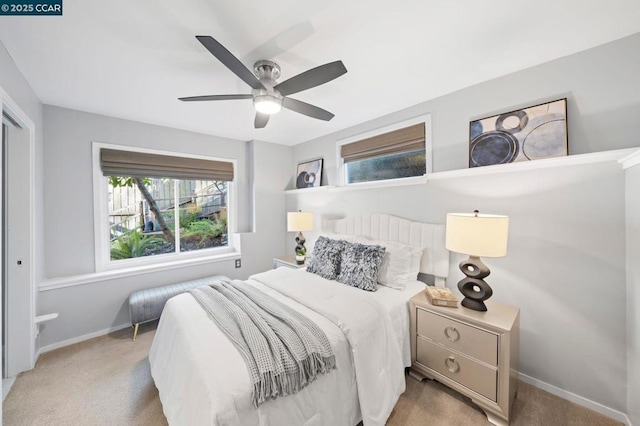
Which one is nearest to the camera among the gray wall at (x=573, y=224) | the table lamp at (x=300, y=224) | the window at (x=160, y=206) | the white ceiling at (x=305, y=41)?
the white ceiling at (x=305, y=41)

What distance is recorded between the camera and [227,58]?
135 centimetres

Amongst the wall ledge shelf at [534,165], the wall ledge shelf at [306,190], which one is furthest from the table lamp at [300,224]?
the wall ledge shelf at [534,165]

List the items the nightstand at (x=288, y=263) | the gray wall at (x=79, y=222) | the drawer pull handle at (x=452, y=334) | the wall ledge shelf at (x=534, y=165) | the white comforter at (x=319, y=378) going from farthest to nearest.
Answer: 1. the nightstand at (x=288, y=263)
2. the gray wall at (x=79, y=222)
3. the drawer pull handle at (x=452, y=334)
4. the wall ledge shelf at (x=534, y=165)
5. the white comforter at (x=319, y=378)

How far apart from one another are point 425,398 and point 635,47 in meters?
2.79

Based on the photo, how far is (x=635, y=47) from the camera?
5.00 feet

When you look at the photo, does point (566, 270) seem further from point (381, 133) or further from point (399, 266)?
point (381, 133)

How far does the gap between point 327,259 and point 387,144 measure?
1565 mm

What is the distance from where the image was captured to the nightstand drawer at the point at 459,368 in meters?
1.57

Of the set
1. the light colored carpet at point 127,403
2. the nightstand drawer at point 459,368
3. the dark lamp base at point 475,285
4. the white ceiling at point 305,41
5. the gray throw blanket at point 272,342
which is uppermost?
the white ceiling at point 305,41

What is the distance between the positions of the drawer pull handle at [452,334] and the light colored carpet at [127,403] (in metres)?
0.47

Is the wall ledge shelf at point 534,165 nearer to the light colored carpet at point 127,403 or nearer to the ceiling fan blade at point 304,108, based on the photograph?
the ceiling fan blade at point 304,108

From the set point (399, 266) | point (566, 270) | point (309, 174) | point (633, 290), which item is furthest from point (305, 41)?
point (633, 290)

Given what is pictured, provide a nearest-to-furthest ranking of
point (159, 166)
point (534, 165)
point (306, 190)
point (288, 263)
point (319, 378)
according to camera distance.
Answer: point (319, 378), point (534, 165), point (159, 166), point (288, 263), point (306, 190)

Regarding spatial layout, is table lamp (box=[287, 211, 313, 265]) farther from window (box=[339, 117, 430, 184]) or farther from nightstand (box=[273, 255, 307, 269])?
window (box=[339, 117, 430, 184])
